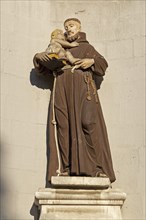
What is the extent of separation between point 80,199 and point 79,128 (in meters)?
0.57

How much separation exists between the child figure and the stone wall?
341mm

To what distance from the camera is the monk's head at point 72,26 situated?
5.42m

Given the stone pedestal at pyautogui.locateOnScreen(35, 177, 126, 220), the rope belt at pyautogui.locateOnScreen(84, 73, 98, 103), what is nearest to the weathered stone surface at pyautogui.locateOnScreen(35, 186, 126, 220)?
the stone pedestal at pyautogui.locateOnScreen(35, 177, 126, 220)

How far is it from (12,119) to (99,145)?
0.77m

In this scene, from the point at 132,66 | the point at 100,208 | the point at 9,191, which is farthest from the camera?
the point at 132,66

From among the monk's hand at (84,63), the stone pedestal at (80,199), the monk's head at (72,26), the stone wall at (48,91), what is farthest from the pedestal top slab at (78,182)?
the monk's head at (72,26)

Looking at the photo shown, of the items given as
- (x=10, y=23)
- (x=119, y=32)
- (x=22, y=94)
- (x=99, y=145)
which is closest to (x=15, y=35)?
(x=10, y=23)

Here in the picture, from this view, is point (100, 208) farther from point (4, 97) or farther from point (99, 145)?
point (4, 97)

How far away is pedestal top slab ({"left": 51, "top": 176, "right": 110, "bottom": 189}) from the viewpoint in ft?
15.6

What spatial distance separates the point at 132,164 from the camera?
524cm

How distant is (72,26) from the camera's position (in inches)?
213

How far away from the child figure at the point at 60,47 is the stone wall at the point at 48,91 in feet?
1.12

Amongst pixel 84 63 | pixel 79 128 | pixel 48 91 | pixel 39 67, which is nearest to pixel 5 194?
pixel 79 128

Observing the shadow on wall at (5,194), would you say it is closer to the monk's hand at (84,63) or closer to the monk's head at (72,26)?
the monk's hand at (84,63)
